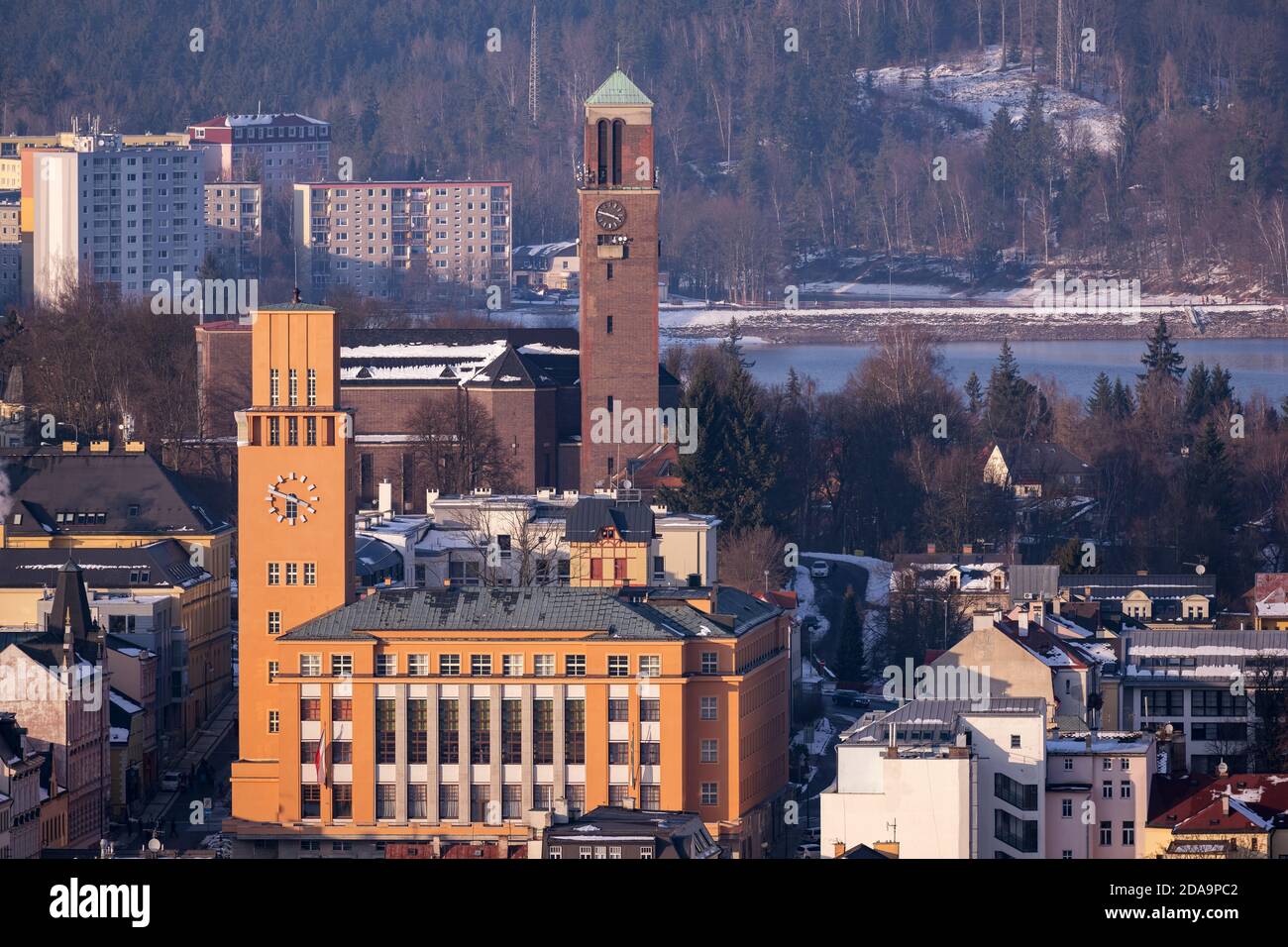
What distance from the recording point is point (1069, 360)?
124m

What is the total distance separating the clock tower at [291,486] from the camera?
134 feet

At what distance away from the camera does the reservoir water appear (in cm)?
10844

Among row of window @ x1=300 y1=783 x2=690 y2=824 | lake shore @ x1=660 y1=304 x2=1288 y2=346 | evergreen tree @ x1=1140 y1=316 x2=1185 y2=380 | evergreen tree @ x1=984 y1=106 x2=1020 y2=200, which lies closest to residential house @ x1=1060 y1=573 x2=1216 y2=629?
row of window @ x1=300 y1=783 x2=690 y2=824

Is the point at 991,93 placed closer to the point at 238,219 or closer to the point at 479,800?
the point at 238,219

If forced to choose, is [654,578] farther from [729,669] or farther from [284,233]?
[284,233]

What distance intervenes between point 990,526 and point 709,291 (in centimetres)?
9120

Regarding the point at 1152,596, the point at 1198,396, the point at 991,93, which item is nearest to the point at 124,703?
the point at 1152,596

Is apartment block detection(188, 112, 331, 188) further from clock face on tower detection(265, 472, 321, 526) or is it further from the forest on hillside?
clock face on tower detection(265, 472, 321, 526)

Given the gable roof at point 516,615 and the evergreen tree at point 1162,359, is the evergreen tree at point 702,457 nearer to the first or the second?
the gable roof at point 516,615

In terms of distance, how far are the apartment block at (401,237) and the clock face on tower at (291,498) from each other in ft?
346

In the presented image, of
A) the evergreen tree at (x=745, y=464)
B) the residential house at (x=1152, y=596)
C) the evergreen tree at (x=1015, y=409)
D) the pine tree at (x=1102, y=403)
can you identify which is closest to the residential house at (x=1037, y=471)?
the evergreen tree at (x=1015, y=409)

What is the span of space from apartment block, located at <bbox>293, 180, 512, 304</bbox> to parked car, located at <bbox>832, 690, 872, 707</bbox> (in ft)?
334
